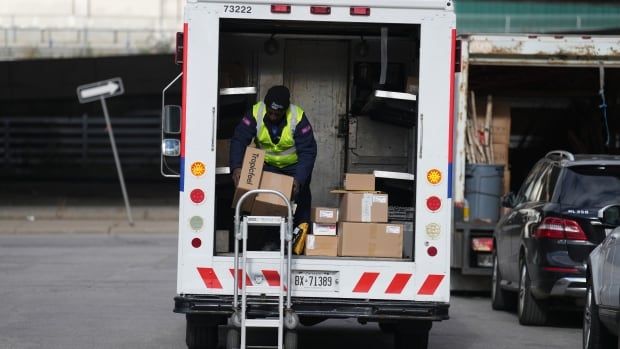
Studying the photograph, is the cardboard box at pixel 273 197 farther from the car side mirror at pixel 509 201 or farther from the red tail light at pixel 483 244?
the red tail light at pixel 483 244

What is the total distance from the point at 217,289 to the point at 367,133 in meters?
2.77

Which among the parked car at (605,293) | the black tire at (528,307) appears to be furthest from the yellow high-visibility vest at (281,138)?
the black tire at (528,307)

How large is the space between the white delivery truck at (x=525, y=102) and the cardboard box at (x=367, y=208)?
4.80 meters

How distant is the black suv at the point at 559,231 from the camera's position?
38.5ft

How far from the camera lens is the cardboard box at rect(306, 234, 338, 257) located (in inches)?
393

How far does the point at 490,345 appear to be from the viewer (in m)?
11.3

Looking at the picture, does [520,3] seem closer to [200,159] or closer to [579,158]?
[579,158]

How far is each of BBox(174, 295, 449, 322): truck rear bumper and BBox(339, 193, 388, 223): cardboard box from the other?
2.36 feet

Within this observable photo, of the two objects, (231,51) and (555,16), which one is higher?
(555,16)

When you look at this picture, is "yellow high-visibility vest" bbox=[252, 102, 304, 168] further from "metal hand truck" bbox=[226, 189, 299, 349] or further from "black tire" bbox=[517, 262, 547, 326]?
"black tire" bbox=[517, 262, 547, 326]

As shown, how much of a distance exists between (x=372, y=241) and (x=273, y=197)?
80 cm

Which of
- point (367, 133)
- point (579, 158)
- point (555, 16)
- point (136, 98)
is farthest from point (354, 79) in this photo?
point (136, 98)

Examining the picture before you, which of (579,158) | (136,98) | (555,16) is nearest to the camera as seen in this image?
(579,158)

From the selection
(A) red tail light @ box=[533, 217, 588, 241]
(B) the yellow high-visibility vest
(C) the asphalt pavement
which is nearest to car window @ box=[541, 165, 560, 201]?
(A) red tail light @ box=[533, 217, 588, 241]
